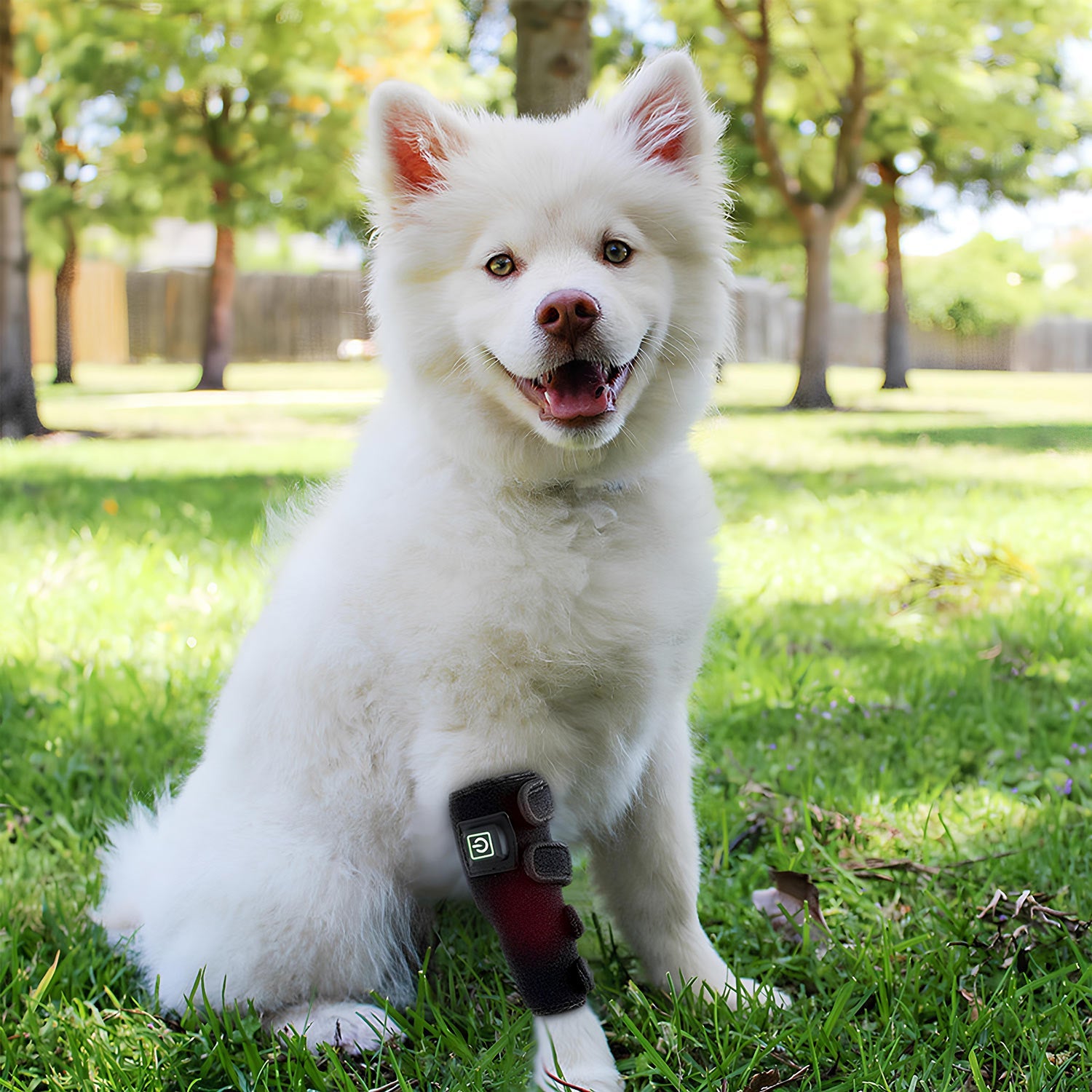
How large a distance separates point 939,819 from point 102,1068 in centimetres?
195

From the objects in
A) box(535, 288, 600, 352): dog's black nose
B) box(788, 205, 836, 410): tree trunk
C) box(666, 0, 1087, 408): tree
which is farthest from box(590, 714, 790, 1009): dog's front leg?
box(788, 205, 836, 410): tree trunk

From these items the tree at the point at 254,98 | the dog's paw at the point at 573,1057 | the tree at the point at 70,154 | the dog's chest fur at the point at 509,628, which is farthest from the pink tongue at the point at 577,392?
the tree at the point at 70,154

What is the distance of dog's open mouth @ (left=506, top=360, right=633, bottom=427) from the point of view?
1815mm

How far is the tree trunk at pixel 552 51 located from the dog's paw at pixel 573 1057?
12.8 ft

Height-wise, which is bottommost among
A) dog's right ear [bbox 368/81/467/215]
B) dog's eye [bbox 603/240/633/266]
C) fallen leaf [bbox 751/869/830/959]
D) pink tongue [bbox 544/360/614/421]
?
fallen leaf [bbox 751/869/830/959]

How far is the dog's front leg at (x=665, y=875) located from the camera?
6.99 feet

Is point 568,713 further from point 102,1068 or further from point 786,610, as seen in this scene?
point 786,610

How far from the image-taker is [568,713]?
72.7 inches

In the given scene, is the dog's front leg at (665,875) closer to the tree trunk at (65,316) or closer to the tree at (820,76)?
the tree at (820,76)

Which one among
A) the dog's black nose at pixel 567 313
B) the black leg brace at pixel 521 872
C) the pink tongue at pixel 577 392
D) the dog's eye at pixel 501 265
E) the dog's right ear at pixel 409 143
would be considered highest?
the dog's right ear at pixel 409 143

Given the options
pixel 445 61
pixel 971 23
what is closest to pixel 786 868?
pixel 971 23

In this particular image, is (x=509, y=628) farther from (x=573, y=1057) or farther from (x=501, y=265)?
(x=573, y=1057)

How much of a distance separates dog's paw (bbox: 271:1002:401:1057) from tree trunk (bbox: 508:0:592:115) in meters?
3.82

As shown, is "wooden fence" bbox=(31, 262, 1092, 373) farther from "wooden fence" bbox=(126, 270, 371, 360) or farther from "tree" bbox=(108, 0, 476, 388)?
"tree" bbox=(108, 0, 476, 388)
